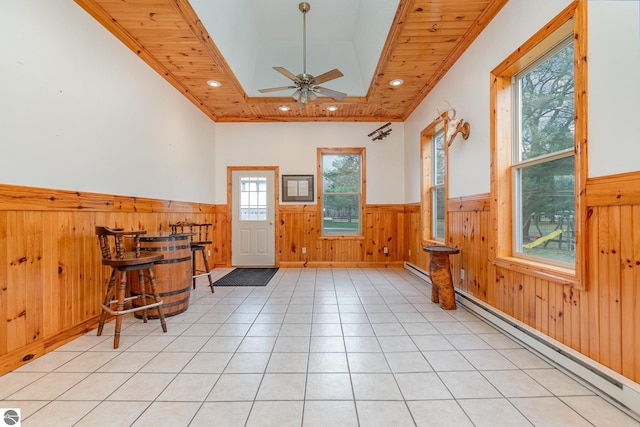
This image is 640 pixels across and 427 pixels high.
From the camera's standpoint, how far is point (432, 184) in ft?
13.9

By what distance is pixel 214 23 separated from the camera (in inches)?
116

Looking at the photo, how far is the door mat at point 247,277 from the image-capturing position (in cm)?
402

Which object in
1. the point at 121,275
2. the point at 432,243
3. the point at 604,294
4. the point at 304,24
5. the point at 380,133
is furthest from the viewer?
the point at 380,133

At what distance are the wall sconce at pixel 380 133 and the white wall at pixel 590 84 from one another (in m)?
1.38

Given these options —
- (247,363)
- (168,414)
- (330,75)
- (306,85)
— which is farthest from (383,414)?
(306,85)

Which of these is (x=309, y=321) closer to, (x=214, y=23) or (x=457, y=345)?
(x=457, y=345)

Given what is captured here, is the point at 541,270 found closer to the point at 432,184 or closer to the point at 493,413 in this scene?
the point at 493,413

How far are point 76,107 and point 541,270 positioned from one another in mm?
3949

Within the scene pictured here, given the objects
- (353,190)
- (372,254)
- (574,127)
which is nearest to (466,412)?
(574,127)

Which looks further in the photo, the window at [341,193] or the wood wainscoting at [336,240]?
the window at [341,193]

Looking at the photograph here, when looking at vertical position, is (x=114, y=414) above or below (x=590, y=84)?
below

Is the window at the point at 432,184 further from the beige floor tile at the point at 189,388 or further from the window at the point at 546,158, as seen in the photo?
the beige floor tile at the point at 189,388

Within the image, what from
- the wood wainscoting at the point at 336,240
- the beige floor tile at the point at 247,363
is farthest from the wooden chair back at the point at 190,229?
the beige floor tile at the point at 247,363

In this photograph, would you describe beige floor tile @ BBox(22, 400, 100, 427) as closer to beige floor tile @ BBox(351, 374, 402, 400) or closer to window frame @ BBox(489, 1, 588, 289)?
beige floor tile @ BBox(351, 374, 402, 400)
